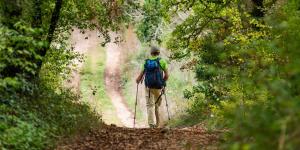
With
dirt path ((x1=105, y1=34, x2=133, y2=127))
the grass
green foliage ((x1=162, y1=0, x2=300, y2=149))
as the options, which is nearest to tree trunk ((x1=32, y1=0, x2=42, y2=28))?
green foliage ((x1=162, y1=0, x2=300, y2=149))

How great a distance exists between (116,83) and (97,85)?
1359 millimetres

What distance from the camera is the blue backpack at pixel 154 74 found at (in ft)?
44.4

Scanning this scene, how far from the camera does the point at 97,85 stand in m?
34.4

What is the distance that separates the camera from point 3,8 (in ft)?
35.5

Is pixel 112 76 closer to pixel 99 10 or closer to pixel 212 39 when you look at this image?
pixel 212 39

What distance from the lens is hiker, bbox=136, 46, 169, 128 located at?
1355cm

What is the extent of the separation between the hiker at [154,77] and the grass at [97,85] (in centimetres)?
1484

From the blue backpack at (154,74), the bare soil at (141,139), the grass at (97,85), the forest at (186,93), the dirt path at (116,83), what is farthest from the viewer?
the dirt path at (116,83)

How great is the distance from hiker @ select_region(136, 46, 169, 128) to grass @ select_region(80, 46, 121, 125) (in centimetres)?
1484

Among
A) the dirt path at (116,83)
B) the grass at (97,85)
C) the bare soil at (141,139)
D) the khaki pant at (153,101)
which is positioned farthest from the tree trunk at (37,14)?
the dirt path at (116,83)

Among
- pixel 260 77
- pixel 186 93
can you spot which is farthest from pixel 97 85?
pixel 260 77

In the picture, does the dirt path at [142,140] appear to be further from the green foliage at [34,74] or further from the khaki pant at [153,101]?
the khaki pant at [153,101]

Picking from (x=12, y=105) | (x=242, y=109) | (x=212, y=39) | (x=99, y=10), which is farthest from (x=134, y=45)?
(x=242, y=109)

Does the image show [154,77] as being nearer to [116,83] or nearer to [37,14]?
[37,14]
